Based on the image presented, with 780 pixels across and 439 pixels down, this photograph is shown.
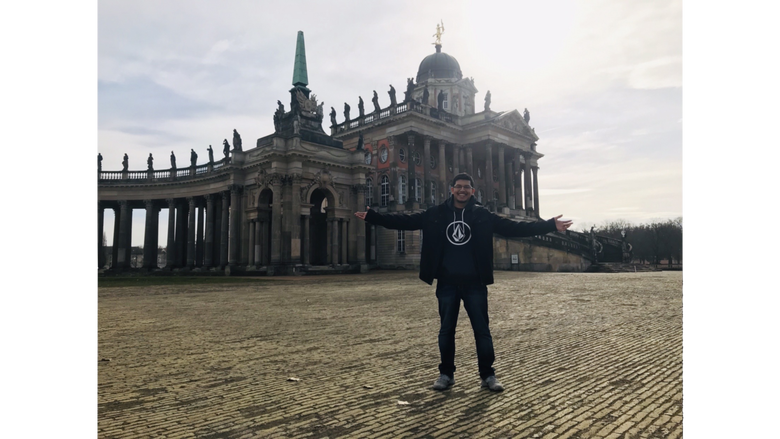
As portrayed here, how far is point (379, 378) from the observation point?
567 centimetres

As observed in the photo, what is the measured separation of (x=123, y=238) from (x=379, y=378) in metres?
53.0

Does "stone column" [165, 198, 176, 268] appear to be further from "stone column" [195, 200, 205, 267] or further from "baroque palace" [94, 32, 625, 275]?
"stone column" [195, 200, 205, 267]

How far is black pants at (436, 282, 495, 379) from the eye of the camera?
5316 millimetres

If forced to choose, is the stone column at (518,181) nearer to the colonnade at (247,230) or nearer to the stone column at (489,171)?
the stone column at (489,171)

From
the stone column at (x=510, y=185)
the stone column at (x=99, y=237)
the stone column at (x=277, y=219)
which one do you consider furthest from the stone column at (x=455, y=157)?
the stone column at (x=99, y=237)

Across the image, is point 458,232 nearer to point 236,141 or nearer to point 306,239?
point 306,239

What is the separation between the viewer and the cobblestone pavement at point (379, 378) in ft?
13.5

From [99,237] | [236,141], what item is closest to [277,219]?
[236,141]

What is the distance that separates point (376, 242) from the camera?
155 feet

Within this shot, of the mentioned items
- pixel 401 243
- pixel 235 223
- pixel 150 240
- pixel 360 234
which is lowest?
pixel 401 243

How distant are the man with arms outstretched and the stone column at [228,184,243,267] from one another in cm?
3859

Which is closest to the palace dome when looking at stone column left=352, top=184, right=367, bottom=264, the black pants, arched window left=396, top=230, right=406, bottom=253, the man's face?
arched window left=396, top=230, right=406, bottom=253
